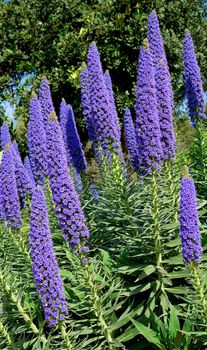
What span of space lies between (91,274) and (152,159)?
1.28 metres

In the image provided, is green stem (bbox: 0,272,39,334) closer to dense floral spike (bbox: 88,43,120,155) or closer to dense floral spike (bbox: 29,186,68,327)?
dense floral spike (bbox: 29,186,68,327)

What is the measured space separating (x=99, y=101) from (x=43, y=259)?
2.09 meters

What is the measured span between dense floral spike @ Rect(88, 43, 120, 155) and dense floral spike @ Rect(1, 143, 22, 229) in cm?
103

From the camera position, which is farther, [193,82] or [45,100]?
[45,100]

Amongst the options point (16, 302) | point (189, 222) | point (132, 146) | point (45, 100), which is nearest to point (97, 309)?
point (16, 302)

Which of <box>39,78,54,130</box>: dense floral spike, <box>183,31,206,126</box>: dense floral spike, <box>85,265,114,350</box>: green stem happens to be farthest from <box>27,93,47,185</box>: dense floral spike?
<box>85,265,114,350</box>: green stem

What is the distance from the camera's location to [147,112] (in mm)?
4500

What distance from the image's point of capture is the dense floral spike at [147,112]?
4.49m

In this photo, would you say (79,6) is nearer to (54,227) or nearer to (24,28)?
(24,28)

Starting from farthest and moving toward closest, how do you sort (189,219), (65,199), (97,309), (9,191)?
1. (9,191)
2. (97,309)
3. (65,199)
4. (189,219)

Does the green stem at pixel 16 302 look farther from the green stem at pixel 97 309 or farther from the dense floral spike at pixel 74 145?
the dense floral spike at pixel 74 145

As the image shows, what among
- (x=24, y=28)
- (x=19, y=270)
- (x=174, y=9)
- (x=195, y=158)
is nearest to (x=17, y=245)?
(x=19, y=270)

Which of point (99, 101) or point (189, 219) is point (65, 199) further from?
point (99, 101)

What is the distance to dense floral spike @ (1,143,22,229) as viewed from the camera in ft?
16.4
